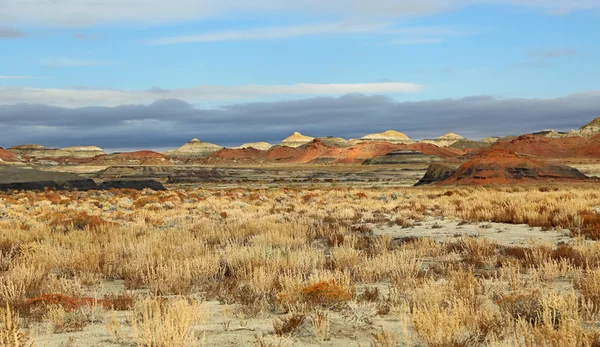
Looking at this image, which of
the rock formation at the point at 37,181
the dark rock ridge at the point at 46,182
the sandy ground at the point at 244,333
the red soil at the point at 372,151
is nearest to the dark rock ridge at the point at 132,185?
the dark rock ridge at the point at 46,182

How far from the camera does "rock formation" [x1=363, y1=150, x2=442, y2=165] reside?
460 feet

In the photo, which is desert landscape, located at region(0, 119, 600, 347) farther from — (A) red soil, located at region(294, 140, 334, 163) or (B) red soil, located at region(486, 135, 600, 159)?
(A) red soil, located at region(294, 140, 334, 163)

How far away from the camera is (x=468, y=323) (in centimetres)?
511

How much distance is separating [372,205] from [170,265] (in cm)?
1598

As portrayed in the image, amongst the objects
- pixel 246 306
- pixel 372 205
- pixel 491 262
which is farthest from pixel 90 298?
pixel 372 205

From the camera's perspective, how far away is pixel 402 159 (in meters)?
143

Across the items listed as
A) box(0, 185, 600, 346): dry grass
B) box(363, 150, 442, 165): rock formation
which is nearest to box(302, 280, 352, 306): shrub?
box(0, 185, 600, 346): dry grass

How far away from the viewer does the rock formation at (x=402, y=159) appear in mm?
140250

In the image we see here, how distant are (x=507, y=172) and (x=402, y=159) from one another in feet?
305

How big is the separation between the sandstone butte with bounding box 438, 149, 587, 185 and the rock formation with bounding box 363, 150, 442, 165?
3315 inches

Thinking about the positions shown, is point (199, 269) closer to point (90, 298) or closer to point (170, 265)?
point (170, 265)

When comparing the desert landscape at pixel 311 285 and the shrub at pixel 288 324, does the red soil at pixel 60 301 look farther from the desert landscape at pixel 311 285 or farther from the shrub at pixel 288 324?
the shrub at pixel 288 324

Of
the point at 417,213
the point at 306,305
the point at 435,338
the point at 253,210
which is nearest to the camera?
the point at 435,338

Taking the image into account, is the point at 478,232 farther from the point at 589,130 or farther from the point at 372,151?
the point at 589,130
